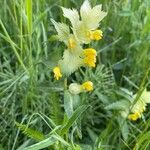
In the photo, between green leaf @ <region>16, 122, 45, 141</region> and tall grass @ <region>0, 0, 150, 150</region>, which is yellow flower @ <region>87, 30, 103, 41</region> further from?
green leaf @ <region>16, 122, 45, 141</region>

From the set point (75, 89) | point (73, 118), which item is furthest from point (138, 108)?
point (73, 118)

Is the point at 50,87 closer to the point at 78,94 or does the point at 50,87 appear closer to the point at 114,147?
the point at 78,94

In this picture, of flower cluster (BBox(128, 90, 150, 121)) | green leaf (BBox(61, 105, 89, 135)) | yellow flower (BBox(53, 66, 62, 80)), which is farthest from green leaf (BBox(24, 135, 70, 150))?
flower cluster (BBox(128, 90, 150, 121))

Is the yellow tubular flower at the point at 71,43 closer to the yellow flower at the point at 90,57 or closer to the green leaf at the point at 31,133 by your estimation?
the yellow flower at the point at 90,57

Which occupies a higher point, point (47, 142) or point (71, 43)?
point (71, 43)

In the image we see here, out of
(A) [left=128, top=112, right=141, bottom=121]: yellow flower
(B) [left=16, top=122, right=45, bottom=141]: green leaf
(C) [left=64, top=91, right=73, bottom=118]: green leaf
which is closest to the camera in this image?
(B) [left=16, top=122, right=45, bottom=141]: green leaf

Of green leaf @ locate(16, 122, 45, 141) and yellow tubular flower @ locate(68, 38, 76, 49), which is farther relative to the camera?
yellow tubular flower @ locate(68, 38, 76, 49)

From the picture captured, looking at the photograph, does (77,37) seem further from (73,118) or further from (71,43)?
(73,118)
